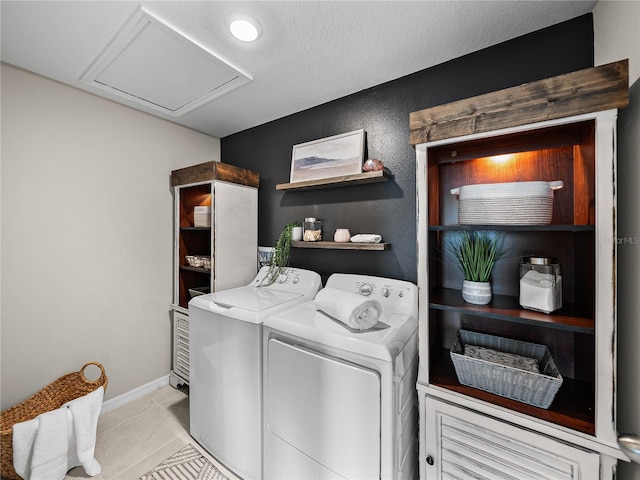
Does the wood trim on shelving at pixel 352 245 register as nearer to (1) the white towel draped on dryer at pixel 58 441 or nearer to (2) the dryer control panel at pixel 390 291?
(2) the dryer control panel at pixel 390 291

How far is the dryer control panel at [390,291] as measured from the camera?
5.02 ft

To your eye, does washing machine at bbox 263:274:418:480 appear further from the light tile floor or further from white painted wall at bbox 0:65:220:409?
white painted wall at bbox 0:65:220:409

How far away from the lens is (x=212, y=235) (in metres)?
2.21

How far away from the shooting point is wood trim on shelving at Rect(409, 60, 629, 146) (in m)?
0.86

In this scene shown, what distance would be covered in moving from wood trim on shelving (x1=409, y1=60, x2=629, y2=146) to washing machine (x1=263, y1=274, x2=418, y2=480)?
899mm

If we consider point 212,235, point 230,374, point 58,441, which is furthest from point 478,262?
point 58,441

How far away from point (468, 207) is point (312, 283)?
1149 mm

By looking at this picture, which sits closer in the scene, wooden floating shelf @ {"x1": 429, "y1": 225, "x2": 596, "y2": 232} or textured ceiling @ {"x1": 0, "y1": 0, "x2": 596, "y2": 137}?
wooden floating shelf @ {"x1": 429, "y1": 225, "x2": 596, "y2": 232}

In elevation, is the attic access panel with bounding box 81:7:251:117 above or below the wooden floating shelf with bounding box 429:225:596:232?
above

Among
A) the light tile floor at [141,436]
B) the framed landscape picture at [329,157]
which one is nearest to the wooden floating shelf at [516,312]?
the framed landscape picture at [329,157]

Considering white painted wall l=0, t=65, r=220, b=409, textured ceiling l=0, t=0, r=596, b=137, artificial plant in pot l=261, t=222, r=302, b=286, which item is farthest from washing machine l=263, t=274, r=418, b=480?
white painted wall l=0, t=65, r=220, b=409

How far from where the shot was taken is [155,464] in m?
1.64

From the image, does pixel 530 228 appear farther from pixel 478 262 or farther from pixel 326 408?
pixel 326 408

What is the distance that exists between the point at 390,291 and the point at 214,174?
5.34ft
